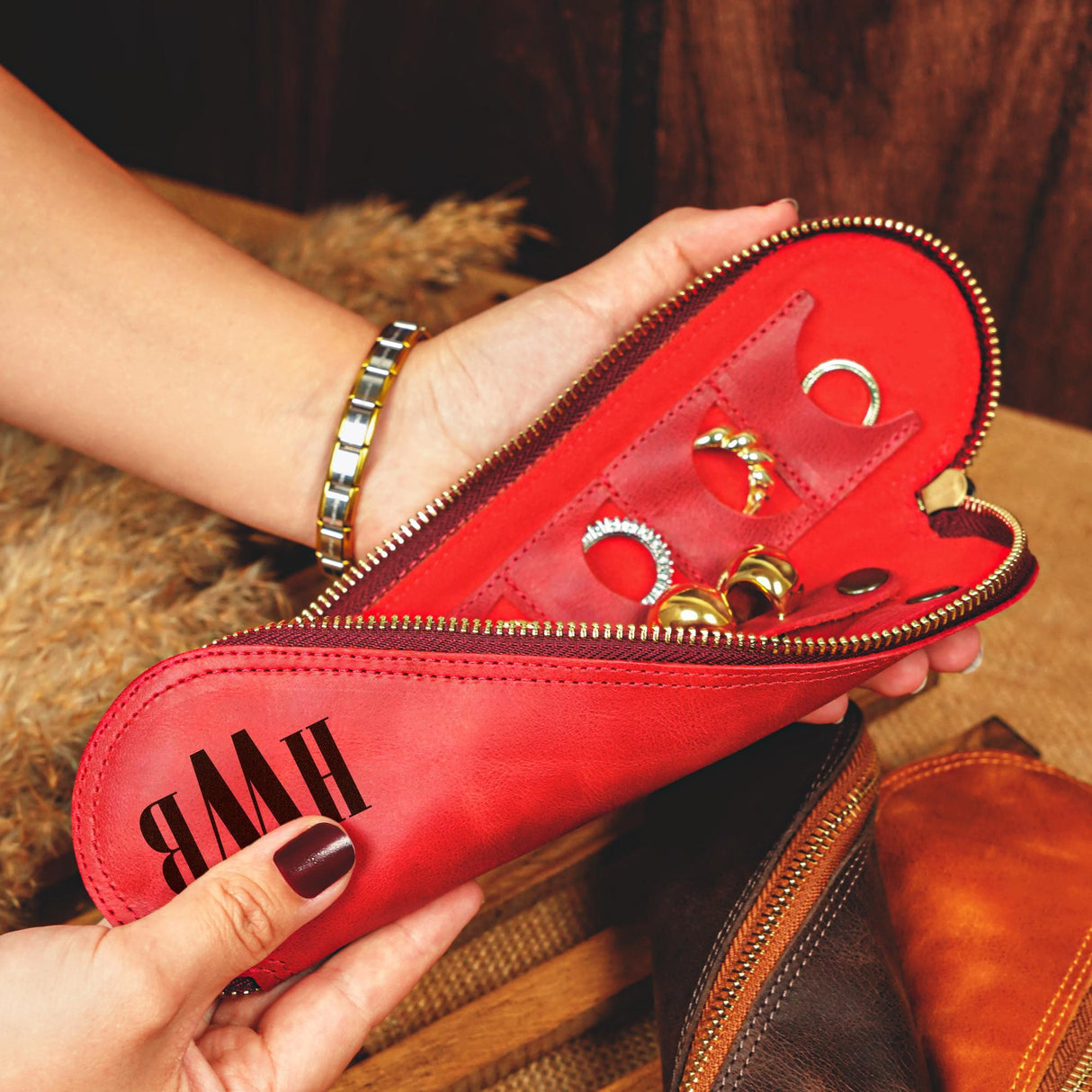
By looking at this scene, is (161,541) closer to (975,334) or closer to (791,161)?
(975,334)

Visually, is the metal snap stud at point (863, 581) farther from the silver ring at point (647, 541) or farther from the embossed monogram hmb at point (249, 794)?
the embossed monogram hmb at point (249, 794)

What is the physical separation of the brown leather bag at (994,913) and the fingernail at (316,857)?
445 mm

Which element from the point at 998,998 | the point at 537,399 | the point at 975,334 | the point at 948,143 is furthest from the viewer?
the point at 948,143

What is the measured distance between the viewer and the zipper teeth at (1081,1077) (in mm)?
649

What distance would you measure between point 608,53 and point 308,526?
0.76 meters


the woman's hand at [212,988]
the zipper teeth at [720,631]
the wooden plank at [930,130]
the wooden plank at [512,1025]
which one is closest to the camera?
the woman's hand at [212,988]

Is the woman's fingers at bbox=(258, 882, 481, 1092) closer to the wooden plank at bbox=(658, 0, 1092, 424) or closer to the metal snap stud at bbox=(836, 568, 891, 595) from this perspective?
the metal snap stud at bbox=(836, 568, 891, 595)

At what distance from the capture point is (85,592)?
0.88m

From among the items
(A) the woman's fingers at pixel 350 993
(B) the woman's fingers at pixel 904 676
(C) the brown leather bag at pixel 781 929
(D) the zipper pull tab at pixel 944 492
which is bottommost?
(A) the woman's fingers at pixel 350 993

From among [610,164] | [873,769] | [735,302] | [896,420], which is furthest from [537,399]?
[610,164]

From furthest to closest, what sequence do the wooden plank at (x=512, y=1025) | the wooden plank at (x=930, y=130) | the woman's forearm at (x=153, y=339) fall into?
the wooden plank at (x=930, y=130)
the woman's forearm at (x=153, y=339)
the wooden plank at (x=512, y=1025)

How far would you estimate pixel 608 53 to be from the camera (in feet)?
4.08

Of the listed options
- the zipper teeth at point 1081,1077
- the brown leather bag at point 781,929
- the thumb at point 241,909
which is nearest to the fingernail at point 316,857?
the thumb at point 241,909

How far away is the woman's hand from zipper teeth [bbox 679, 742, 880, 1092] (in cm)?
20
